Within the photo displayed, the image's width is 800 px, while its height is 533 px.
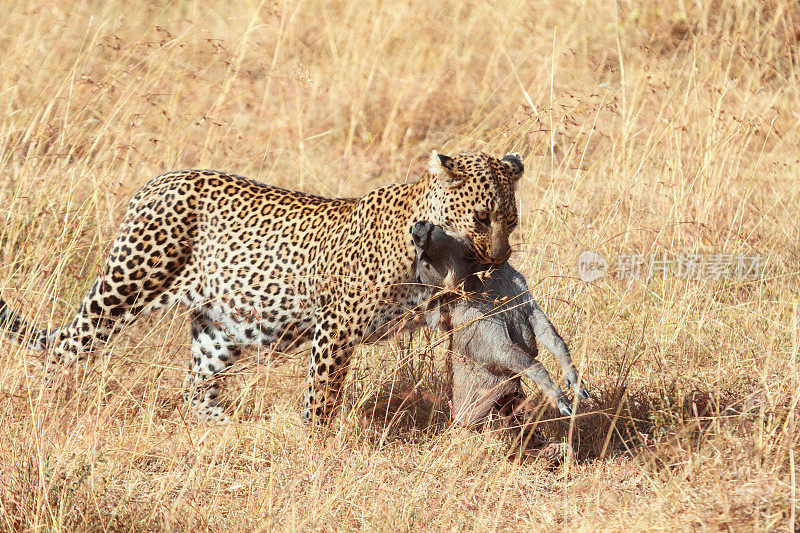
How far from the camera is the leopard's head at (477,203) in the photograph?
Result: 15.4 feet

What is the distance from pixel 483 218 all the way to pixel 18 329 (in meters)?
2.66

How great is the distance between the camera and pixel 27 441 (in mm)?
4086

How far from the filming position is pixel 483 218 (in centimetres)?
471

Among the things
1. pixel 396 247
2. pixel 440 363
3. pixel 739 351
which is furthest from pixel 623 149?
pixel 396 247

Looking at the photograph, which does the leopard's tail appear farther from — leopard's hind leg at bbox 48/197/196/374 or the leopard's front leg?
the leopard's front leg

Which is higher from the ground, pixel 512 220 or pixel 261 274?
pixel 512 220

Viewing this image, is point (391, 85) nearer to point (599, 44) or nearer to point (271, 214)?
point (599, 44)

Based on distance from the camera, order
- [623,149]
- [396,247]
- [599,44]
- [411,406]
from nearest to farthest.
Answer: [396,247] < [411,406] < [623,149] < [599,44]

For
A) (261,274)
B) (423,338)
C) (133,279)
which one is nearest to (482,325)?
(423,338)

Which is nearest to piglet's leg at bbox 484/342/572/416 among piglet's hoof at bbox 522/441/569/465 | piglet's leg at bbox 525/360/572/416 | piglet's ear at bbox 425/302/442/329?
piglet's leg at bbox 525/360/572/416

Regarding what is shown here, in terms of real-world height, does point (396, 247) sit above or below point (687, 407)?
above

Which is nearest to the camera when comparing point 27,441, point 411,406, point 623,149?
point 27,441

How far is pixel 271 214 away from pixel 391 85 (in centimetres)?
445

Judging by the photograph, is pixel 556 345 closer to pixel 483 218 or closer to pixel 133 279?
pixel 483 218
